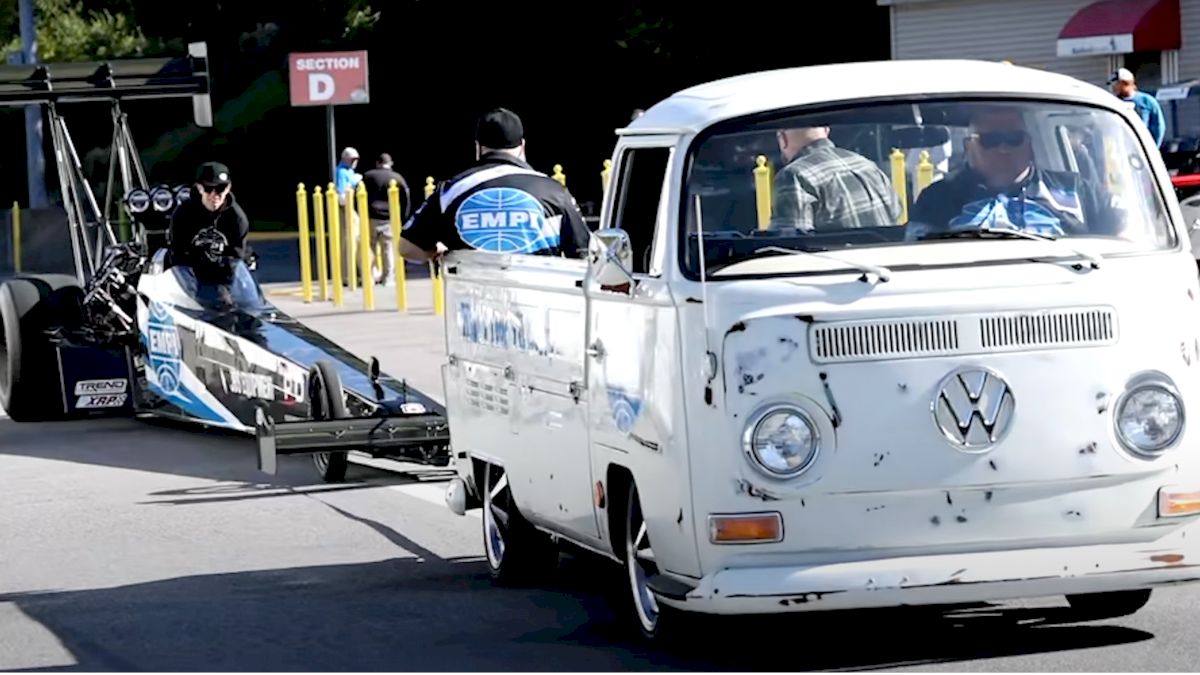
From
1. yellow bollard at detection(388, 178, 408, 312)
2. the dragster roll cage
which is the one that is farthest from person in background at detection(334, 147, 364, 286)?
the dragster roll cage

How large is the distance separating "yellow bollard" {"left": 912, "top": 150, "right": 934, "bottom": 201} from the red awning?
30370 mm

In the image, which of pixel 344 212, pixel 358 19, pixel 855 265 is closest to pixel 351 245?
pixel 344 212

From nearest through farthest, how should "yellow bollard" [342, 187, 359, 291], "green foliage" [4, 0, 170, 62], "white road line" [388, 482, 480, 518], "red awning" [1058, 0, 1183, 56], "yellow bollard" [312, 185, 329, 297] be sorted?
"white road line" [388, 482, 480, 518]
"yellow bollard" [312, 185, 329, 297]
"yellow bollard" [342, 187, 359, 291]
"red awning" [1058, 0, 1183, 56]
"green foliage" [4, 0, 170, 62]

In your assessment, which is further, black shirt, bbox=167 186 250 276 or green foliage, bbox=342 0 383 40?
green foliage, bbox=342 0 383 40

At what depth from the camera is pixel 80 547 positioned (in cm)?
1134

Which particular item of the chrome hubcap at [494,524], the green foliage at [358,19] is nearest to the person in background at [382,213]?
the chrome hubcap at [494,524]

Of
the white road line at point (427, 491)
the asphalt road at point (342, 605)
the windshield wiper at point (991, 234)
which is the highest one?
the windshield wiper at point (991, 234)

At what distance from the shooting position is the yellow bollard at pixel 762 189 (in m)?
7.88

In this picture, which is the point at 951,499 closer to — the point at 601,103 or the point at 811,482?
the point at 811,482

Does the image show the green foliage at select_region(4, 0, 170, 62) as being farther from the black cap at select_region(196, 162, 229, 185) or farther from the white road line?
the white road line

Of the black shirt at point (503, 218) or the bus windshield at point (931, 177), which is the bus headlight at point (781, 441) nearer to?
the bus windshield at point (931, 177)

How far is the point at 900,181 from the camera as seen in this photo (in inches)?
318

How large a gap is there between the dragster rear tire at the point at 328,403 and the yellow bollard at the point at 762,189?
540 centimetres

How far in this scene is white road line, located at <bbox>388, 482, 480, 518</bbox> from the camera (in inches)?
491
